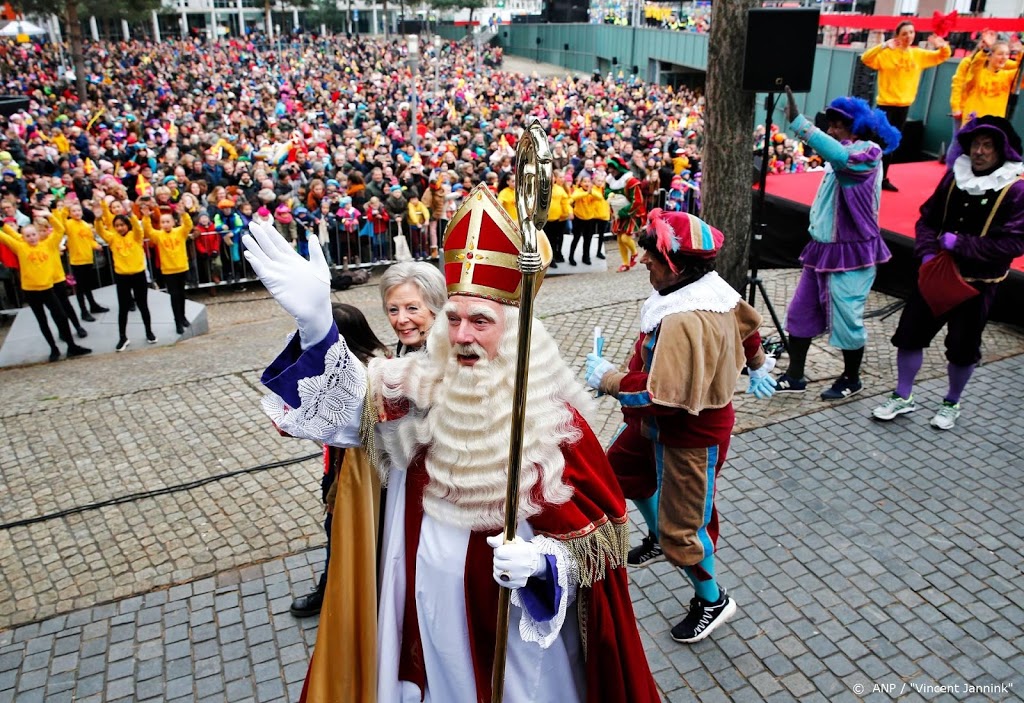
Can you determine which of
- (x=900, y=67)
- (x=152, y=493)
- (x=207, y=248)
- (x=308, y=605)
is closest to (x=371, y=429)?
(x=308, y=605)

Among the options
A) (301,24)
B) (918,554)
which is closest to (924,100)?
(918,554)

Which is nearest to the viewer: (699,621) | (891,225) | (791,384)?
(699,621)

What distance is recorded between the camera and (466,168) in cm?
1430

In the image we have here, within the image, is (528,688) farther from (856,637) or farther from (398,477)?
(856,637)

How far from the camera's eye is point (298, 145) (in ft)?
57.6

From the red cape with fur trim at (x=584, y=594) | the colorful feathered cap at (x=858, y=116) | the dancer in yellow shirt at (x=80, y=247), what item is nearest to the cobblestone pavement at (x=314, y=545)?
the red cape with fur trim at (x=584, y=594)

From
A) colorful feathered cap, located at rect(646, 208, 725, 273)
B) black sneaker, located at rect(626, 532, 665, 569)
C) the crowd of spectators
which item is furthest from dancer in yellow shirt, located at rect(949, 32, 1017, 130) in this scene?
colorful feathered cap, located at rect(646, 208, 725, 273)

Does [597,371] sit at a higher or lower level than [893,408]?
higher

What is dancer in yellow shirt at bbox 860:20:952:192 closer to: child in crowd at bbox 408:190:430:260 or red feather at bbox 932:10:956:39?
red feather at bbox 932:10:956:39

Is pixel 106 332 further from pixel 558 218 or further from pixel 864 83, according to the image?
pixel 864 83

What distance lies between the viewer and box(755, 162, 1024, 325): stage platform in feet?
24.4

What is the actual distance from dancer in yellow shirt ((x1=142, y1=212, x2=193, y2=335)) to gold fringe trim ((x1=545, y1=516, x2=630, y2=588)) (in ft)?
25.6

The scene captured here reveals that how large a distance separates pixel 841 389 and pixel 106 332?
773 cm

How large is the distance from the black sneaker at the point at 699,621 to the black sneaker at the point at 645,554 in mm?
509
